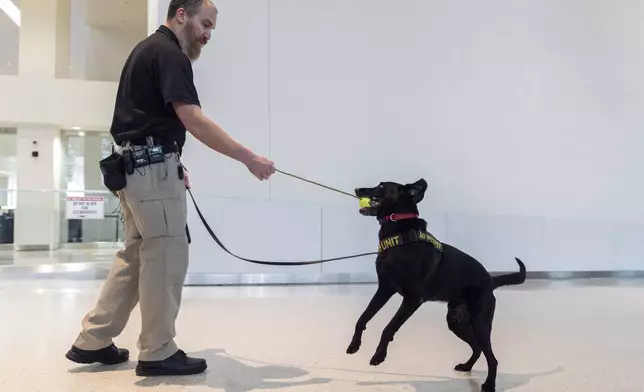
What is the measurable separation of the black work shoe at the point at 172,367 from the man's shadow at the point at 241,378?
0.02 metres

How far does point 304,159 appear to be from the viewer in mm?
4691

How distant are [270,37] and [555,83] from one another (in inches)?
121

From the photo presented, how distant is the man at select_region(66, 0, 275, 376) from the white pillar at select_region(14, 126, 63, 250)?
280 inches

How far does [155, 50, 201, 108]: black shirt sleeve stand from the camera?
5.33 ft

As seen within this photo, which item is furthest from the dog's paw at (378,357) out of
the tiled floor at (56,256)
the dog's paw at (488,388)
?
the tiled floor at (56,256)

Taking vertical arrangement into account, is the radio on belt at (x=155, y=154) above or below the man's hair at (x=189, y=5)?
below

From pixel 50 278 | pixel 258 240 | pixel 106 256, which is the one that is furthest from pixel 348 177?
pixel 106 256

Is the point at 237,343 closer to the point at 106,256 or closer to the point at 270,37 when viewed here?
the point at 270,37

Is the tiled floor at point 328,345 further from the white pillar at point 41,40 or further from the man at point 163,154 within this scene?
the white pillar at point 41,40

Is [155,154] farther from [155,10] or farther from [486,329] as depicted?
[155,10]

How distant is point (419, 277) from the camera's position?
5.34 feet

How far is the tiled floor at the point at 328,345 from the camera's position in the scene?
1.78 meters

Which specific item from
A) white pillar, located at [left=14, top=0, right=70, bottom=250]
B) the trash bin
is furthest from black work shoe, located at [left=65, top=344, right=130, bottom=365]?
white pillar, located at [left=14, top=0, right=70, bottom=250]

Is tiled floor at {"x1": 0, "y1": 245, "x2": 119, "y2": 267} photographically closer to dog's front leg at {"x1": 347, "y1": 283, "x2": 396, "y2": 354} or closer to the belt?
the belt
